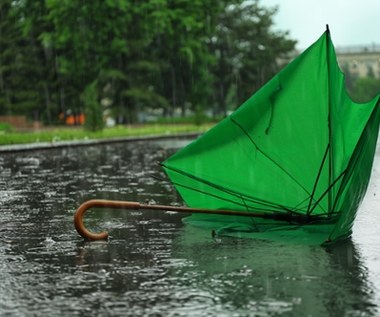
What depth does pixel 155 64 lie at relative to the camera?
206 ft

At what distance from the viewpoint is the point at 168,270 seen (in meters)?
6.67

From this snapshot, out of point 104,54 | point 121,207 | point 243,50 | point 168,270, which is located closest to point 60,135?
point 104,54

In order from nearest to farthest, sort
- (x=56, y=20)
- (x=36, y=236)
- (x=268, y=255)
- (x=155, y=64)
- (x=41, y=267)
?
(x=41, y=267), (x=268, y=255), (x=36, y=236), (x=56, y=20), (x=155, y=64)

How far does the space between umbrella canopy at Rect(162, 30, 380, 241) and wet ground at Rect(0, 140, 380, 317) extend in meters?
0.58

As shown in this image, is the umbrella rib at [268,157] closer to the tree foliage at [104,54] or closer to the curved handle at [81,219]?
the curved handle at [81,219]

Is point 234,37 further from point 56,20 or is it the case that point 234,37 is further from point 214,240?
point 214,240

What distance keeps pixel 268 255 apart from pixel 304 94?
7.26ft

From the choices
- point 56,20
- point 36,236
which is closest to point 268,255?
point 36,236

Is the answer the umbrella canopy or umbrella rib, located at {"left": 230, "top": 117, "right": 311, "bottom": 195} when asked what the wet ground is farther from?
umbrella rib, located at {"left": 230, "top": 117, "right": 311, "bottom": 195}

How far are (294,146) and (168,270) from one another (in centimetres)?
283

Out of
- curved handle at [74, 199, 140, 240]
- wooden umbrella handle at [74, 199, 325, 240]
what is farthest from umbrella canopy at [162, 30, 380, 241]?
curved handle at [74, 199, 140, 240]

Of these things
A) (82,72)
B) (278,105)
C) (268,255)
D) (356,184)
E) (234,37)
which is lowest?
(268,255)

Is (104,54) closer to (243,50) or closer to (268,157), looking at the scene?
(243,50)

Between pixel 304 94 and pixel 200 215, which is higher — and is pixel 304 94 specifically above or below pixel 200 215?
above
